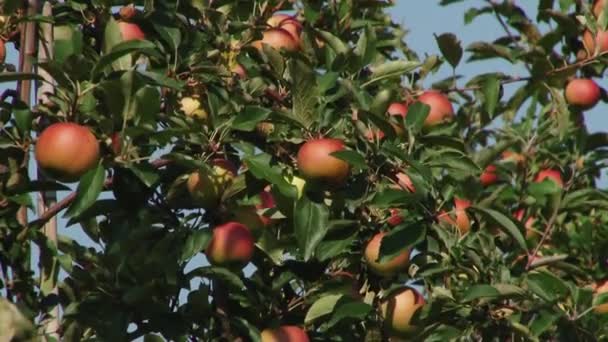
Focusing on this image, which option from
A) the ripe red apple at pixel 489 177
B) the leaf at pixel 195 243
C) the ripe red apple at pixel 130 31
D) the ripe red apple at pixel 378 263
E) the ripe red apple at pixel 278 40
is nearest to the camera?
the leaf at pixel 195 243

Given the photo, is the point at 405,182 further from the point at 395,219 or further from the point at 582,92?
the point at 582,92

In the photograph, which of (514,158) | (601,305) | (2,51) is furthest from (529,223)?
(2,51)

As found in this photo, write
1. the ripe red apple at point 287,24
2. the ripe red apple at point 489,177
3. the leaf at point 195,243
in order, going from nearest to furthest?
1. the leaf at point 195,243
2. the ripe red apple at point 287,24
3. the ripe red apple at point 489,177

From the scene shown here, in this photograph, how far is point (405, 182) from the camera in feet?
12.9

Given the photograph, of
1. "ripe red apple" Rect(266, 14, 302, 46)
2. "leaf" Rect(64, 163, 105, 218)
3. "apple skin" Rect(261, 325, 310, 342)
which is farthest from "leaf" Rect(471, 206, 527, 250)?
"leaf" Rect(64, 163, 105, 218)

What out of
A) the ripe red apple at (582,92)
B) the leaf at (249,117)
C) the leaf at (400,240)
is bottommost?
the ripe red apple at (582,92)

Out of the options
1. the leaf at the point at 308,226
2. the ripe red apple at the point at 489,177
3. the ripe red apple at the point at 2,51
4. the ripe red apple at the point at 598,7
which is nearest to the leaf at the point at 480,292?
the leaf at the point at 308,226

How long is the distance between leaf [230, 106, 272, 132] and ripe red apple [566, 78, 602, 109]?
1586 millimetres

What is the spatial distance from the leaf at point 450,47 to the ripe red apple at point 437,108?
0.39 ft

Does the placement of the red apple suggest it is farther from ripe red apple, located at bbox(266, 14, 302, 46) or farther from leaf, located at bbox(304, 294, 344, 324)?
ripe red apple, located at bbox(266, 14, 302, 46)

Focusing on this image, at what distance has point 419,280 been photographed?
3998 mm

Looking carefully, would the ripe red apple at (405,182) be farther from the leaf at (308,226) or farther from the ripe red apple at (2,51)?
the ripe red apple at (2,51)

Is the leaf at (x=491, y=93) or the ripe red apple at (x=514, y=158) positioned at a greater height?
the leaf at (x=491, y=93)

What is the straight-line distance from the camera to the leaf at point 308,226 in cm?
361
